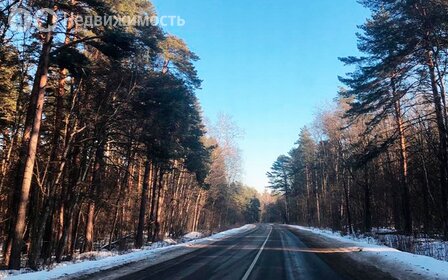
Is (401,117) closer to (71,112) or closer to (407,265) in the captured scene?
(407,265)

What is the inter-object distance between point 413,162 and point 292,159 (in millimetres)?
54711

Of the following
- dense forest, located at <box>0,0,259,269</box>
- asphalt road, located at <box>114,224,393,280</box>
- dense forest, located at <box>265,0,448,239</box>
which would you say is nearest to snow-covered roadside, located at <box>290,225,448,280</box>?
asphalt road, located at <box>114,224,393,280</box>

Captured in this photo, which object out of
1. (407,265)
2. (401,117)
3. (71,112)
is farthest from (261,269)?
(401,117)

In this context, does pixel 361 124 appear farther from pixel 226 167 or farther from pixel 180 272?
pixel 180 272

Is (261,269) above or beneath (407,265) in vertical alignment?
beneath

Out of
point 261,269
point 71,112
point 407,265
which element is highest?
point 71,112

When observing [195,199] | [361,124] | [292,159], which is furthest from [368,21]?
[292,159]

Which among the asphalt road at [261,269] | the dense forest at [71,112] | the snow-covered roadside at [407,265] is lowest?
the asphalt road at [261,269]

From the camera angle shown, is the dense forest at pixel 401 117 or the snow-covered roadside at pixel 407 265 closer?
the snow-covered roadside at pixel 407 265

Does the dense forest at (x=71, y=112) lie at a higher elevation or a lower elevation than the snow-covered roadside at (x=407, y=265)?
higher

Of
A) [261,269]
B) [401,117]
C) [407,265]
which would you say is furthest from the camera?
[401,117]

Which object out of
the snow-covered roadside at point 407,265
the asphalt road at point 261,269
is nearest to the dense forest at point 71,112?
the asphalt road at point 261,269

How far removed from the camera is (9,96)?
19.3m

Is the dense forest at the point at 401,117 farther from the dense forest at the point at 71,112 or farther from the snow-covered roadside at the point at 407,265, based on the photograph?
the dense forest at the point at 71,112
